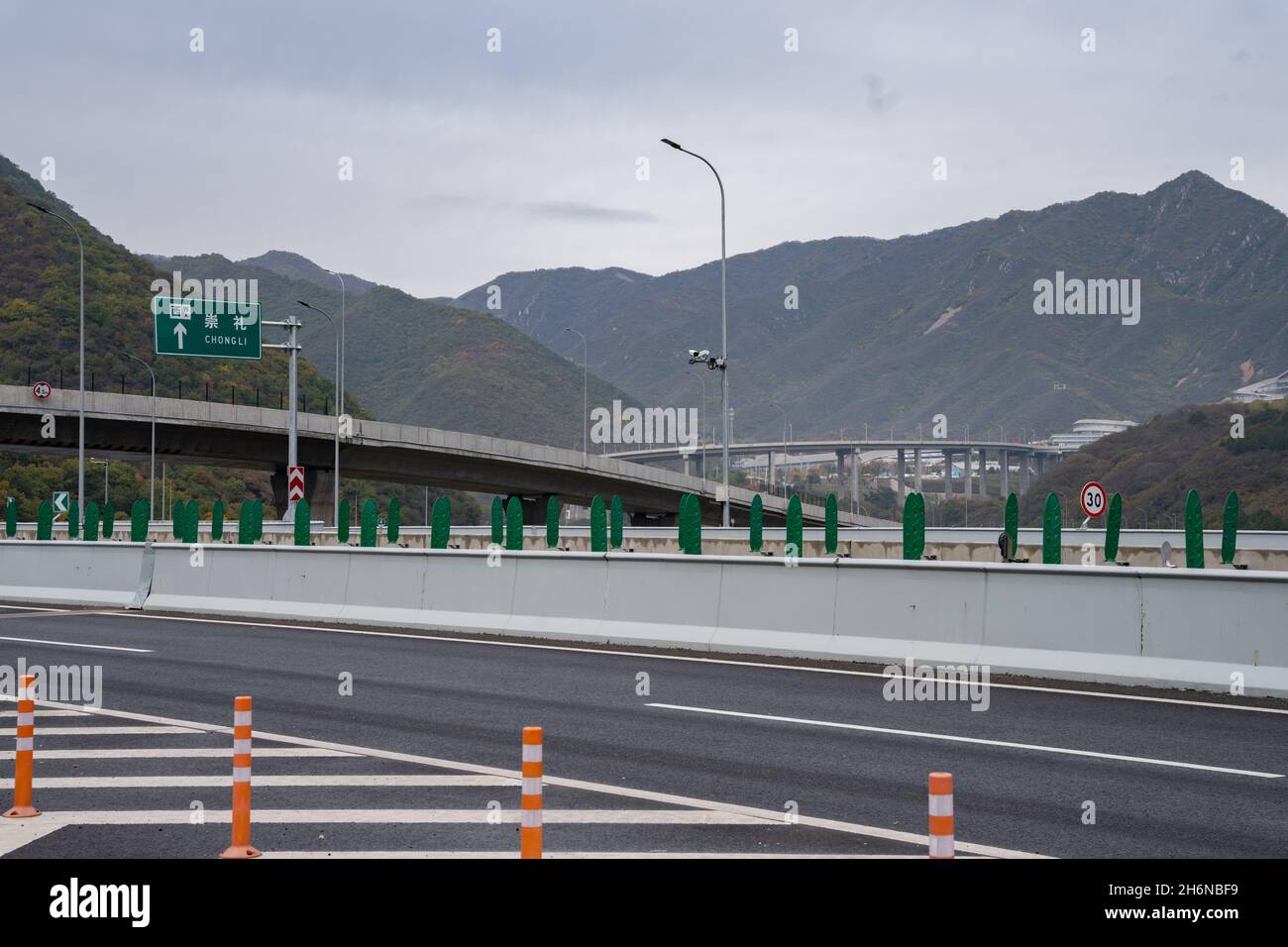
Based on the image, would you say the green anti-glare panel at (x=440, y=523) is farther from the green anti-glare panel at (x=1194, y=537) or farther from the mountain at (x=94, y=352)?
the mountain at (x=94, y=352)

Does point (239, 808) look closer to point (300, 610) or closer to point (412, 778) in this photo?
point (412, 778)

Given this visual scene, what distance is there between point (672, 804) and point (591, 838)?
1053 millimetres

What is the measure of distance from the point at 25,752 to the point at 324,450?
6322cm

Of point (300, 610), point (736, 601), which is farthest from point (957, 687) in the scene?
point (300, 610)

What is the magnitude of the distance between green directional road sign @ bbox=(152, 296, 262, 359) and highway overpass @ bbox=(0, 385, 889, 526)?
11561 mm

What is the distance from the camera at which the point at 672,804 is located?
348 inches

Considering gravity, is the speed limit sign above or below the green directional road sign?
below

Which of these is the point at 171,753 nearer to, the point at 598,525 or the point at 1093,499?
the point at 598,525

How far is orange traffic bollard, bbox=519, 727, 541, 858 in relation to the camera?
6258 millimetres

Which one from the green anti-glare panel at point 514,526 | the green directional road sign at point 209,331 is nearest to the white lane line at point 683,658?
the green anti-glare panel at point 514,526

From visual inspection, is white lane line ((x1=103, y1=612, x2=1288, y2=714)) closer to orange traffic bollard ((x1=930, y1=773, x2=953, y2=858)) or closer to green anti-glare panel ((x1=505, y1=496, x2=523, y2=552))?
orange traffic bollard ((x1=930, y1=773, x2=953, y2=858))

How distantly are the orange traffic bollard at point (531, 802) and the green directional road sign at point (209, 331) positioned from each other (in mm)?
45777

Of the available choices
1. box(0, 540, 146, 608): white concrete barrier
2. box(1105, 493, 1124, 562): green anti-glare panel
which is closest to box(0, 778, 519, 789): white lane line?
box(0, 540, 146, 608): white concrete barrier
